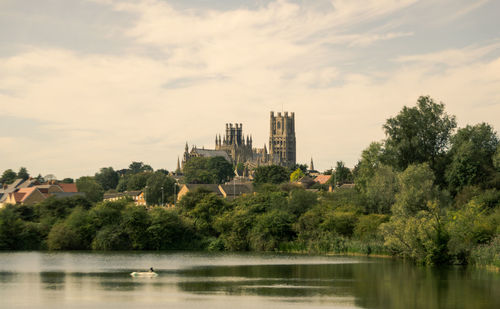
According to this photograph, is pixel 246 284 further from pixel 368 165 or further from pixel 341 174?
pixel 341 174

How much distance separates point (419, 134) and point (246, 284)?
46981 millimetres

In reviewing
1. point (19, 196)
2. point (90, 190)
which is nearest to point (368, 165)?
point (19, 196)

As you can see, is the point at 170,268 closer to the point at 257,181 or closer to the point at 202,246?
the point at 202,246

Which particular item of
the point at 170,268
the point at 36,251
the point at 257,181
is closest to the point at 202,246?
the point at 36,251

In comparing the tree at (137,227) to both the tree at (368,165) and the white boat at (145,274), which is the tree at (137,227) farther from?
the white boat at (145,274)

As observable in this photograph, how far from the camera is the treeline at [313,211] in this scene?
255ft

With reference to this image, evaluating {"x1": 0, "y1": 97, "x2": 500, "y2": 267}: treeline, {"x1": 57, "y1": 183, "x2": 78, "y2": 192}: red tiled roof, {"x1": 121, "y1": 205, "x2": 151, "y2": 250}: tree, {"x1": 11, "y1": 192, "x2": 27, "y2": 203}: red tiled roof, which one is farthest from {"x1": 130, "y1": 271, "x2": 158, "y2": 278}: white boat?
{"x1": 57, "y1": 183, "x2": 78, "y2": 192}: red tiled roof

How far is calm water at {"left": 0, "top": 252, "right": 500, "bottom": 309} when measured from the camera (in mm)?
39438

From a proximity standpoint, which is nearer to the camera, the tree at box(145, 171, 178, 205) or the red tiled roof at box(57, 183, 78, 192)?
the tree at box(145, 171, 178, 205)

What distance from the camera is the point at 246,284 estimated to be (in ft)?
159

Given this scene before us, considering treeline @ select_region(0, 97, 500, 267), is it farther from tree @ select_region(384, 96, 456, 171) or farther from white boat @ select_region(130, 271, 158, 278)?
white boat @ select_region(130, 271, 158, 278)

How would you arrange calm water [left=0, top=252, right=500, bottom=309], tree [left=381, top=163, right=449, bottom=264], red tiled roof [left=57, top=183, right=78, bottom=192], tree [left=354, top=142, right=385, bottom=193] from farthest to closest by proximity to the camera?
red tiled roof [left=57, top=183, right=78, bottom=192], tree [left=354, top=142, right=385, bottom=193], tree [left=381, top=163, right=449, bottom=264], calm water [left=0, top=252, right=500, bottom=309]

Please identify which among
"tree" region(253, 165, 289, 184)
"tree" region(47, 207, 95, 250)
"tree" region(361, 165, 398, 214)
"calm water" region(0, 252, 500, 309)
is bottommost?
"calm water" region(0, 252, 500, 309)

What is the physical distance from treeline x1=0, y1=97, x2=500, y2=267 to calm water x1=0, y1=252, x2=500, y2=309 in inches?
397
